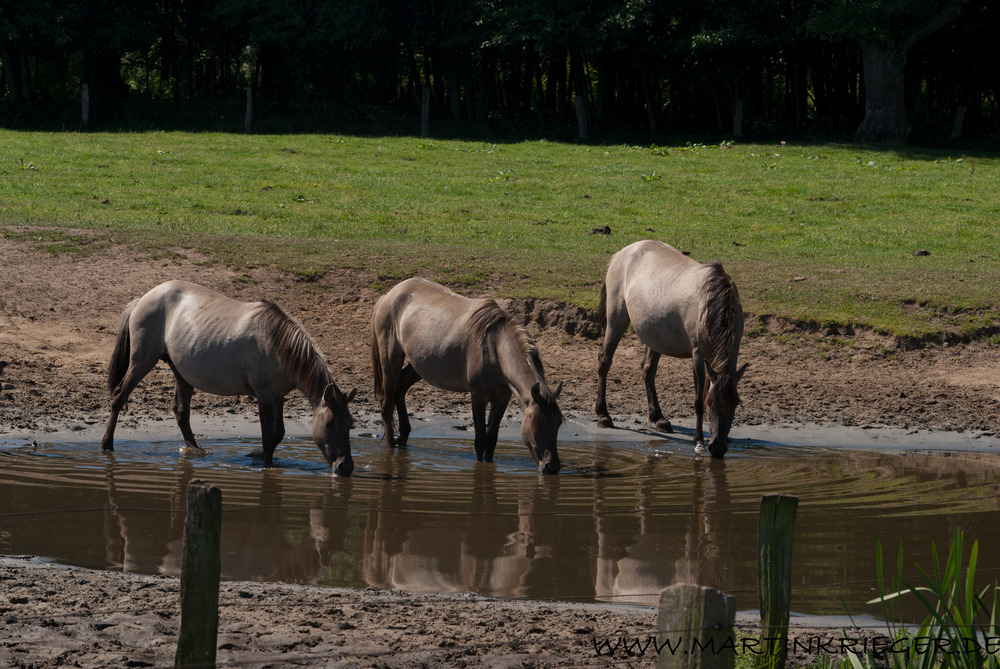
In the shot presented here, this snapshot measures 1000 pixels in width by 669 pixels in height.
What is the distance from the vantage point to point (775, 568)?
4613 mm

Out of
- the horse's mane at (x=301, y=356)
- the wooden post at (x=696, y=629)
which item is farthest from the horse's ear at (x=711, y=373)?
the wooden post at (x=696, y=629)

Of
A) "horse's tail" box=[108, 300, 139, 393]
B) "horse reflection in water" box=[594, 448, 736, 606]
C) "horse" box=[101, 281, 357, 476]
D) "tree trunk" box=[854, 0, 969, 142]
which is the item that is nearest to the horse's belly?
"horse" box=[101, 281, 357, 476]

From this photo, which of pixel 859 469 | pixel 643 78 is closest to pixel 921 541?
pixel 859 469

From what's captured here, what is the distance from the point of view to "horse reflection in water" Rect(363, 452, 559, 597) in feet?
20.9

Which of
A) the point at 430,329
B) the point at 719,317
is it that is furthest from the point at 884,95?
the point at 430,329

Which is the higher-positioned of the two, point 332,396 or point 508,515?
point 332,396

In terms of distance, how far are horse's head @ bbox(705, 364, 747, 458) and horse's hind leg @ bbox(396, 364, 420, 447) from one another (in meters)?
3.01

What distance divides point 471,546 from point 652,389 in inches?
205

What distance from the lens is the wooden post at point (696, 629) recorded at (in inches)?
142

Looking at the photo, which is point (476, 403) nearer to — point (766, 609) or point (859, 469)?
point (859, 469)

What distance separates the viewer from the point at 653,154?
27.6 m

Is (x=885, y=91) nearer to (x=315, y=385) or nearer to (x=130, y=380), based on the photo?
(x=315, y=385)

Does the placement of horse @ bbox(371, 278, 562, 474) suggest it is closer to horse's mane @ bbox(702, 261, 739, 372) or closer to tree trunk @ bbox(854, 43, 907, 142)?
horse's mane @ bbox(702, 261, 739, 372)

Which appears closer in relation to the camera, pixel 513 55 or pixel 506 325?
pixel 506 325
